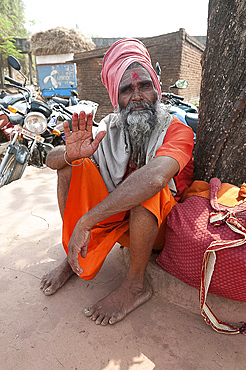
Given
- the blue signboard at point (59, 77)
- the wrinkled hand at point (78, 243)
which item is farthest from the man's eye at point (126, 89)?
the blue signboard at point (59, 77)

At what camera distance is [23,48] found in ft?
49.9

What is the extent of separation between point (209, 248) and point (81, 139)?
95 cm

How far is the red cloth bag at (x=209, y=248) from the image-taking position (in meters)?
1.22

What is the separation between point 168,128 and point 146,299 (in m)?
1.17

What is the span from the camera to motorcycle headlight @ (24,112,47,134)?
13.3 feet

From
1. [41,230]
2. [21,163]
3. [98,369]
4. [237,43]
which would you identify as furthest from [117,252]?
[21,163]

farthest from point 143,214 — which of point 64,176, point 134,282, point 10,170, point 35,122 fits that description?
point 35,122

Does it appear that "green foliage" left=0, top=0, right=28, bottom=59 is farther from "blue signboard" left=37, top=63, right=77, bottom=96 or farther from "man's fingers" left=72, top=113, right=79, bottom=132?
"man's fingers" left=72, top=113, right=79, bottom=132

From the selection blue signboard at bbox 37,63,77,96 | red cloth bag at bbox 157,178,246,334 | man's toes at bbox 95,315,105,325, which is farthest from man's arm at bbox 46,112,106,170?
blue signboard at bbox 37,63,77,96

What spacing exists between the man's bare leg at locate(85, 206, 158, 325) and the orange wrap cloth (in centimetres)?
17

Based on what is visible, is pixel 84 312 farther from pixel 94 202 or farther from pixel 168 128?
pixel 168 128

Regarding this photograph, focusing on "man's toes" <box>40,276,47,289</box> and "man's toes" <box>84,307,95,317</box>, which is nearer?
"man's toes" <box>84,307,95,317</box>

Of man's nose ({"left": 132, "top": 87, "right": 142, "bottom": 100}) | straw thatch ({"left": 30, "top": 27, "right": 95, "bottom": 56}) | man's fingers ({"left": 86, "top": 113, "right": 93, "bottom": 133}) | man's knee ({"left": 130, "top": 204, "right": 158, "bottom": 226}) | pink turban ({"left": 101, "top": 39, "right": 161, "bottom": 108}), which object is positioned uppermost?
straw thatch ({"left": 30, "top": 27, "right": 95, "bottom": 56})

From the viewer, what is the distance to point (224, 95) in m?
1.73
